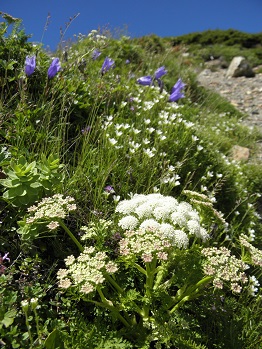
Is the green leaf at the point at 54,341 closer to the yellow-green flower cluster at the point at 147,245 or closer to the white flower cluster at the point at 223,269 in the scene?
the yellow-green flower cluster at the point at 147,245

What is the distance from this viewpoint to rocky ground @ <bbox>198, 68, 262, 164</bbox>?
1023cm

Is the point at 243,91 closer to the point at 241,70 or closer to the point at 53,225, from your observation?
the point at 241,70

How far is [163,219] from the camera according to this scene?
2.28 metres

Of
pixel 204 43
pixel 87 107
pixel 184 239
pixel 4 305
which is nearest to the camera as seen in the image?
pixel 4 305

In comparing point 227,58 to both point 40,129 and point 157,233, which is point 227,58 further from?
point 157,233

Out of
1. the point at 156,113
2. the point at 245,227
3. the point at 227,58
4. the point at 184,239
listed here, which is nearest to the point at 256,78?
the point at 227,58

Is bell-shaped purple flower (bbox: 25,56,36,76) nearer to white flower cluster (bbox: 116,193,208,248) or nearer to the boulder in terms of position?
white flower cluster (bbox: 116,193,208,248)

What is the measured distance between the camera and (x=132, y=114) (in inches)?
194

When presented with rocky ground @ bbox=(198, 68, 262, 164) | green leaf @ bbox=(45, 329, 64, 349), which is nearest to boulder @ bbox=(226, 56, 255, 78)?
rocky ground @ bbox=(198, 68, 262, 164)

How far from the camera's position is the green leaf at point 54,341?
1880 mm

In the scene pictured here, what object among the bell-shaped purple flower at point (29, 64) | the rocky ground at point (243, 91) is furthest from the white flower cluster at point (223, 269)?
the rocky ground at point (243, 91)

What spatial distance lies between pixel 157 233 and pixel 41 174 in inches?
38.7

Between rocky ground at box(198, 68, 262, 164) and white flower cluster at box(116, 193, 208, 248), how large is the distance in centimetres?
530

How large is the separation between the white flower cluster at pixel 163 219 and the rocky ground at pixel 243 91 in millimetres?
5301
